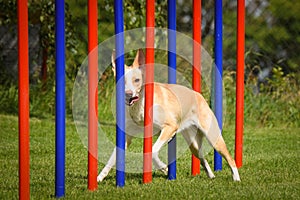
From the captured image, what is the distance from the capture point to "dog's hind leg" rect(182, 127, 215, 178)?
5520 millimetres

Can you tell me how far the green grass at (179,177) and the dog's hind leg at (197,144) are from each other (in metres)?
0.09

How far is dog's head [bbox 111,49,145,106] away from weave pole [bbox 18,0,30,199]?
1534 mm

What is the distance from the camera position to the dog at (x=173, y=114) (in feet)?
17.6

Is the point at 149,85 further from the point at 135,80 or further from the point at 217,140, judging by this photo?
the point at 217,140

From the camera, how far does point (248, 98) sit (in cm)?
998

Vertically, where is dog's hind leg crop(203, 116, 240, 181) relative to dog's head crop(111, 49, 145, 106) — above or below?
below

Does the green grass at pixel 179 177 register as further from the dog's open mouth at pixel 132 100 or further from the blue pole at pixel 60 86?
the dog's open mouth at pixel 132 100

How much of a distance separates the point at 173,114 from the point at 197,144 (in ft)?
1.16

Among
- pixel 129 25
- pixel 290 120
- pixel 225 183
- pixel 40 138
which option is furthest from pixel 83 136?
pixel 225 183

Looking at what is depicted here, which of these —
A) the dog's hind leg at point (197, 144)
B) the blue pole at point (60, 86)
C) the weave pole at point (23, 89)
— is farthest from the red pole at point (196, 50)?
the weave pole at point (23, 89)

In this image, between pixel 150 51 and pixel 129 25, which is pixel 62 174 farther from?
pixel 129 25

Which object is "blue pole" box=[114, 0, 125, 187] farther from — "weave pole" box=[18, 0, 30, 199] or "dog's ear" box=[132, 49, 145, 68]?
"weave pole" box=[18, 0, 30, 199]

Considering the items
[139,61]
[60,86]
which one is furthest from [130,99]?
[60,86]

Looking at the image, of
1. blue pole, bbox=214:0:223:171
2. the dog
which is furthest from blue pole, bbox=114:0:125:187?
blue pole, bbox=214:0:223:171
